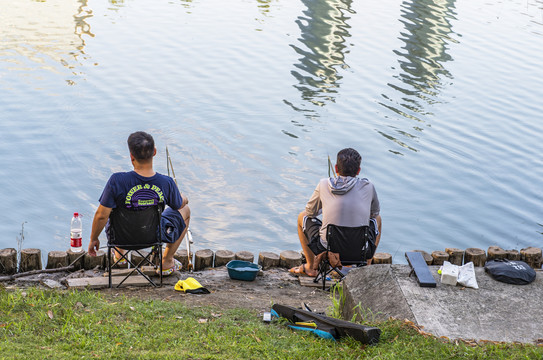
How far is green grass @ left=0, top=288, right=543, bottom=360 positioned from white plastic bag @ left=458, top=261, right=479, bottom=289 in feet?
2.49

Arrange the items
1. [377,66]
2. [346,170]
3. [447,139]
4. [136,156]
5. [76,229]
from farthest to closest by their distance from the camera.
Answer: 1. [377,66]
2. [447,139]
3. [76,229]
4. [346,170]
5. [136,156]

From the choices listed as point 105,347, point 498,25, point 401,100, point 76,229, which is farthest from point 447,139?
point 498,25

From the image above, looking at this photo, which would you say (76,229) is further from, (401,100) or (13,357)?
(401,100)

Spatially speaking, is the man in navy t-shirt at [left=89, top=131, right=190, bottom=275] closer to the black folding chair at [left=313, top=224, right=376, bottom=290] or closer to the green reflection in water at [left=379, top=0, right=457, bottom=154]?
the black folding chair at [left=313, top=224, right=376, bottom=290]

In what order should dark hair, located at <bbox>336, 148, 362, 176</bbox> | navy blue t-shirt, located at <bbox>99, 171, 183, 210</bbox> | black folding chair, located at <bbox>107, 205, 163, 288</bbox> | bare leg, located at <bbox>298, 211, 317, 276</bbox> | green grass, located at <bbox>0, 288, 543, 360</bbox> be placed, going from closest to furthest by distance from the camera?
1. green grass, located at <bbox>0, 288, 543, 360</bbox>
2. navy blue t-shirt, located at <bbox>99, 171, 183, 210</bbox>
3. black folding chair, located at <bbox>107, 205, 163, 288</bbox>
4. dark hair, located at <bbox>336, 148, 362, 176</bbox>
5. bare leg, located at <bbox>298, 211, 317, 276</bbox>

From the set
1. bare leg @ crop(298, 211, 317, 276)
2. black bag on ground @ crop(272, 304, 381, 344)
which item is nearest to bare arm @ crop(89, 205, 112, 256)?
black bag on ground @ crop(272, 304, 381, 344)

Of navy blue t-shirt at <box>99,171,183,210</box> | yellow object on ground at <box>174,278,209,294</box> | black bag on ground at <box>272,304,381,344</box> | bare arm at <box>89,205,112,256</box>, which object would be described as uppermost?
navy blue t-shirt at <box>99,171,183,210</box>

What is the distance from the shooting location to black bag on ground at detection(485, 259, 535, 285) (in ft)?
16.8

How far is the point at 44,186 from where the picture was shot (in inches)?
389

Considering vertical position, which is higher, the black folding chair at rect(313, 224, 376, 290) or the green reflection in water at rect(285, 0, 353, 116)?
the green reflection in water at rect(285, 0, 353, 116)

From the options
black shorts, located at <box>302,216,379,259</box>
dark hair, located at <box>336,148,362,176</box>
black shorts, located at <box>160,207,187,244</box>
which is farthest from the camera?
black shorts, located at <box>302,216,379,259</box>

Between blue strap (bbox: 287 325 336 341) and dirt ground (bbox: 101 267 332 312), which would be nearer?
blue strap (bbox: 287 325 336 341)

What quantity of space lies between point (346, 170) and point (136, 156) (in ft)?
6.26

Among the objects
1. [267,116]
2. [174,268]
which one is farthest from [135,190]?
[267,116]
